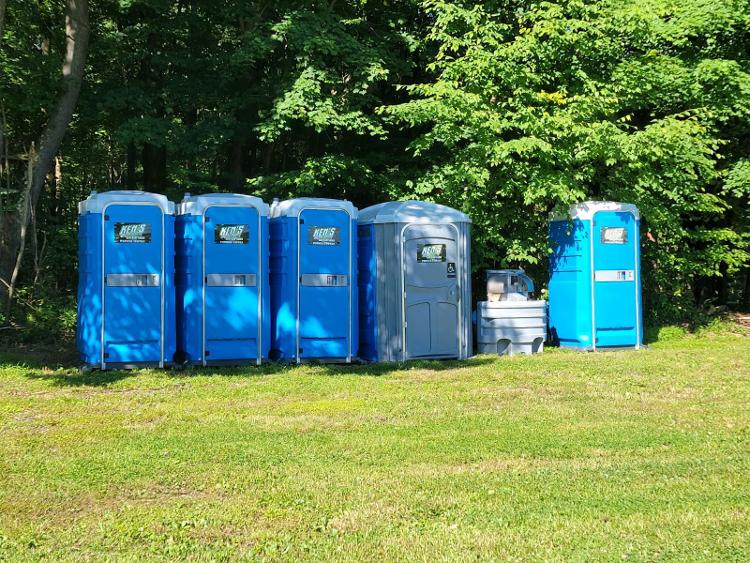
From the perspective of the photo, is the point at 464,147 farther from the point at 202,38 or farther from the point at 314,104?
the point at 202,38

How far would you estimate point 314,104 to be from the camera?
14641 mm

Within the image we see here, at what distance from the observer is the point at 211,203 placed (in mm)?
10648

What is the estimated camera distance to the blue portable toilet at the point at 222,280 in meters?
10.6

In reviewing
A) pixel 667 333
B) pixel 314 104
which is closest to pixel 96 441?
pixel 314 104

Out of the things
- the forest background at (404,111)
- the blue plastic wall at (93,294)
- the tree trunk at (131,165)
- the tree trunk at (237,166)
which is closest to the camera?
the blue plastic wall at (93,294)

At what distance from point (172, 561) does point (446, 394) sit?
5.20m

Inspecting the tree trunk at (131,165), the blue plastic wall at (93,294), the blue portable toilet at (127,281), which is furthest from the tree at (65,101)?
the tree trunk at (131,165)

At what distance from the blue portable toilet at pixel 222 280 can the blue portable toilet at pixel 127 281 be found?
268mm

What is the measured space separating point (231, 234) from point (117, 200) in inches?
61.1

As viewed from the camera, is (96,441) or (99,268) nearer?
(96,441)

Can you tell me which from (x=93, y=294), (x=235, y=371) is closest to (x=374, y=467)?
(x=235, y=371)

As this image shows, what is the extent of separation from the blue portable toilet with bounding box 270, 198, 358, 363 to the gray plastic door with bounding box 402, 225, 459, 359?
0.82 meters

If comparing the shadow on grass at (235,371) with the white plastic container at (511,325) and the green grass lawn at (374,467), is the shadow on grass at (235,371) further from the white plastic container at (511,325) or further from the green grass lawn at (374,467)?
the white plastic container at (511,325)

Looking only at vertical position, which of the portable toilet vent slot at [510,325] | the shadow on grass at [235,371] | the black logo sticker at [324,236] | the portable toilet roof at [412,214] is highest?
the portable toilet roof at [412,214]
